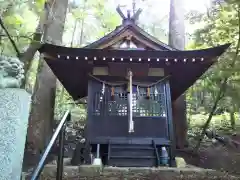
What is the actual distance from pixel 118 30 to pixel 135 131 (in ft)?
10.9

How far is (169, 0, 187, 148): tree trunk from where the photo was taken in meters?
10.3

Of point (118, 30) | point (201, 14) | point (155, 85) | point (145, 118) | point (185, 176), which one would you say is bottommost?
point (185, 176)

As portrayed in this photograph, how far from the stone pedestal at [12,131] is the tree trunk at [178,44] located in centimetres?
870

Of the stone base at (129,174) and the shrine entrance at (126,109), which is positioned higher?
the shrine entrance at (126,109)

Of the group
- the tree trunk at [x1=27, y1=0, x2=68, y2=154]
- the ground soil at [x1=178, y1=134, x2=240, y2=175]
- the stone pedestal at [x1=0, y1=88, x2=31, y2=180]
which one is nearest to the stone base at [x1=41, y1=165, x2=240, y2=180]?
the tree trunk at [x1=27, y1=0, x2=68, y2=154]

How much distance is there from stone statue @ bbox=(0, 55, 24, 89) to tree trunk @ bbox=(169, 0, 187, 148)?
877cm

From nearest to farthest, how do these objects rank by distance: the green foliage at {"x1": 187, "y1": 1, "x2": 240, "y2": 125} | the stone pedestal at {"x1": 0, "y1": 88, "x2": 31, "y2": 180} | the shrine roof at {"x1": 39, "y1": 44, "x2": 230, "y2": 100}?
the stone pedestal at {"x1": 0, "y1": 88, "x2": 31, "y2": 180} → the shrine roof at {"x1": 39, "y1": 44, "x2": 230, "y2": 100} → the green foliage at {"x1": 187, "y1": 1, "x2": 240, "y2": 125}

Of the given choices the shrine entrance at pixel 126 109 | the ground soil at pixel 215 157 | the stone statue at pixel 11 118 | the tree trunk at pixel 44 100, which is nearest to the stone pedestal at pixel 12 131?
the stone statue at pixel 11 118

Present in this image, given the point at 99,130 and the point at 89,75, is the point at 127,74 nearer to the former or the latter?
the point at 89,75

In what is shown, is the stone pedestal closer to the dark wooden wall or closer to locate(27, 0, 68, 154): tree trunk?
the dark wooden wall

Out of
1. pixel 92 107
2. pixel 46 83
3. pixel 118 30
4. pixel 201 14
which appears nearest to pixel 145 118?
pixel 92 107

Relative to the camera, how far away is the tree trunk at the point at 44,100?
840 cm

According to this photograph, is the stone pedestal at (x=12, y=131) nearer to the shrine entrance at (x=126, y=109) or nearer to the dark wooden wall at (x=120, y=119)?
the shrine entrance at (x=126, y=109)

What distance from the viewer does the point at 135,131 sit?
762 centimetres
